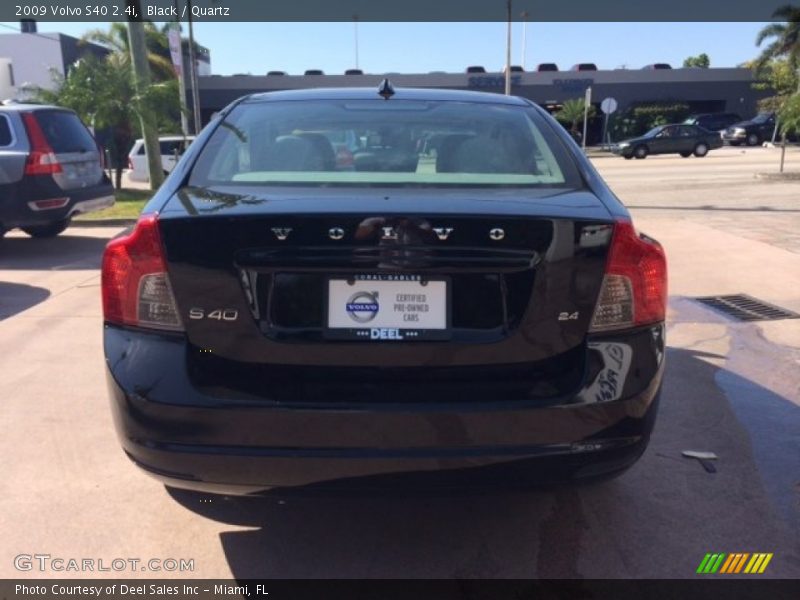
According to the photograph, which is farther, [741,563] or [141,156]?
[141,156]

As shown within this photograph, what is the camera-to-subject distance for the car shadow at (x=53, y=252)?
8.35 meters

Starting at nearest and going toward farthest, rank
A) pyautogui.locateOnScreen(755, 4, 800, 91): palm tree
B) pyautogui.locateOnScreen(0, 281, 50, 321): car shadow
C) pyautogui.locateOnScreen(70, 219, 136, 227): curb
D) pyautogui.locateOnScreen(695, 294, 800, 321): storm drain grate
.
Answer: pyautogui.locateOnScreen(695, 294, 800, 321): storm drain grate → pyautogui.locateOnScreen(0, 281, 50, 321): car shadow → pyautogui.locateOnScreen(70, 219, 136, 227): curb → pyautogui.locateOnScreen(755, 4, 800, 91): palm tree

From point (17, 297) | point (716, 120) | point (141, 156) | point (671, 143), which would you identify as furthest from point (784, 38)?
point (17, 297)

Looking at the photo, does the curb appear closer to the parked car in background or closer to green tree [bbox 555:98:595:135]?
the parked car in background

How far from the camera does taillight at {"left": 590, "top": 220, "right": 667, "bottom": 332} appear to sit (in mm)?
2330

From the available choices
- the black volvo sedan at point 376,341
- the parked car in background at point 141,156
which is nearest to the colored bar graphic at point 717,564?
the black volvo sedan at point 376,341

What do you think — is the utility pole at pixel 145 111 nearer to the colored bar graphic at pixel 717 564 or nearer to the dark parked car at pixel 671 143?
the colored bar graphic at pixel 717 564

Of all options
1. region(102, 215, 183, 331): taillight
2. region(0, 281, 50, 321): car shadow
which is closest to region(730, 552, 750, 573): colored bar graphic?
region(102, 215, 183, 331): taillight

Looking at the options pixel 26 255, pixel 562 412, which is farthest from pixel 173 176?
pixel 26 255

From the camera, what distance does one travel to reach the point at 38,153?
8703 mm

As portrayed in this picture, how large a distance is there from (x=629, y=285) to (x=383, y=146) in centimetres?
130

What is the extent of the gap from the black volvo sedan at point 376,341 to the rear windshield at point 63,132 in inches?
299

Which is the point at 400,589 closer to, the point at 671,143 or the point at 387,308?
the point at 387,308

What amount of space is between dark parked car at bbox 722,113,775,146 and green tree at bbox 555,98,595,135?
7.84 metres
